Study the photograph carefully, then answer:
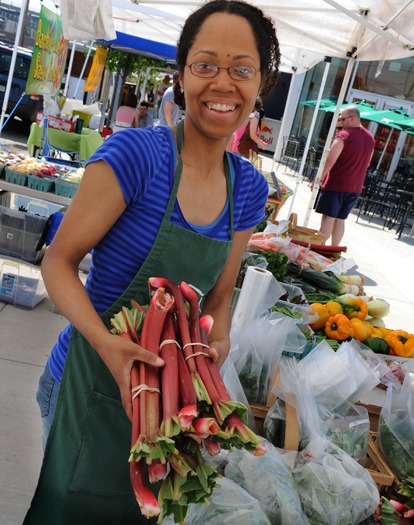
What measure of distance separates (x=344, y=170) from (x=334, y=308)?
493 centimetres

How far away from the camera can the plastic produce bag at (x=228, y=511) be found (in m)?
2.04

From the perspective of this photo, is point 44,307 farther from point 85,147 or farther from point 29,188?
point 85,147

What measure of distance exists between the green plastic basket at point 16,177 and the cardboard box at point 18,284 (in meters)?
0.83

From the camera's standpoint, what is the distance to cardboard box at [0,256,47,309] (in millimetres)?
5340

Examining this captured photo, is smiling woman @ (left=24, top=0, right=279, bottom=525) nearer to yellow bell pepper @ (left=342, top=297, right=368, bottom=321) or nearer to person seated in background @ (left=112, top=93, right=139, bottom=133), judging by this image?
yellow bell pepper @ (left=342, top=297, right=368, bottom=321)

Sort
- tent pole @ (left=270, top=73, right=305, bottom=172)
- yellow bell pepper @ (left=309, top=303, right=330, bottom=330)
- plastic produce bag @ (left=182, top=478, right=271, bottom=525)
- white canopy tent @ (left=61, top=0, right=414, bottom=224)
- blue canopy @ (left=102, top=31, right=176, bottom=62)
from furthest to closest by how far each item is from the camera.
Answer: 1. tent pole @ (left=270, top=73, right=305, bottom=172)
2. blue canopy @ (left=102, top=31, right=176, bottom=62)
3. white canopy tent @ (left=61, top=0, right=414, bottom=224)
4. yellow bell pepper @ (left=309, top=303, right=330, bottom=330)
5. plastic produce bag @ (left=182, top=478, right=271, bottom=525)

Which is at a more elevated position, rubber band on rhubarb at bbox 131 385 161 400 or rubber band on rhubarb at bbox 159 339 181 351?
rubber band on rhubarb at bbox 159 339 181 351

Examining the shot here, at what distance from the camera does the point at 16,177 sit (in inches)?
231

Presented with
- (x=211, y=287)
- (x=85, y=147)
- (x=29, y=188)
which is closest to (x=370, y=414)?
(x=211, y=287)

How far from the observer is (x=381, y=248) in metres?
12.2

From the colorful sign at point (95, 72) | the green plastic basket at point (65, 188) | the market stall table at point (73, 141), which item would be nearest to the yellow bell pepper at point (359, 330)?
the green plastic basket at point (65, 188)

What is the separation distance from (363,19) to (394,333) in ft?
10.8

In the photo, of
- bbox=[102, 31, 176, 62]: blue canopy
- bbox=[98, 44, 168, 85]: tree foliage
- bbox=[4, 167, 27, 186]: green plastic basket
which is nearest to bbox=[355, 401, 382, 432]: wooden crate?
bbox=[4, 167, 27, 186]: green plastic basket

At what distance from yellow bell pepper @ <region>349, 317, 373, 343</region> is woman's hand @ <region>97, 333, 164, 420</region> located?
2817 millimetres
